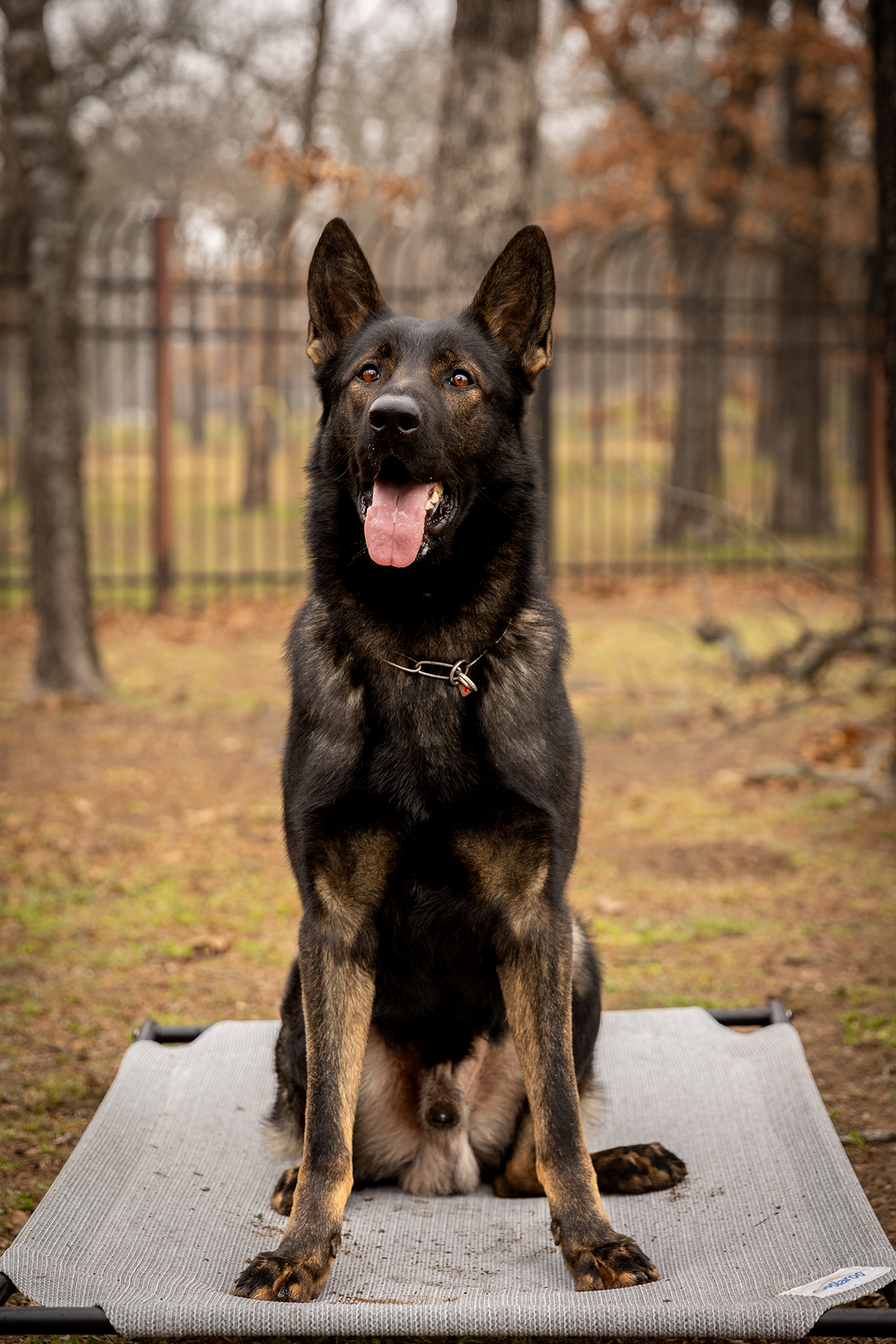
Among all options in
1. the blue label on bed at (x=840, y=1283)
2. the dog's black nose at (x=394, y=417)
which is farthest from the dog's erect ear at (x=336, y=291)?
the blue label on bed at (x=840, y=1283)

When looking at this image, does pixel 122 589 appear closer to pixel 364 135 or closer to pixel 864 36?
pixel 864 36

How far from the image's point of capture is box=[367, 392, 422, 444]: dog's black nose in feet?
7.72

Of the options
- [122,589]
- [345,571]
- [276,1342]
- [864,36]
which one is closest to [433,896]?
[345,571]

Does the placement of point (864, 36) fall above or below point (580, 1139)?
above

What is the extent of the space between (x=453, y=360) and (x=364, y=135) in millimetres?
21782

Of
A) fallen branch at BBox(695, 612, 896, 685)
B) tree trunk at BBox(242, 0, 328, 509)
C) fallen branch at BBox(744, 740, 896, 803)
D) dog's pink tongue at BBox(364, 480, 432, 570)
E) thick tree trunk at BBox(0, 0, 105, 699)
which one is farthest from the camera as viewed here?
tree trunk at BBox(242, 0, 328, 509)

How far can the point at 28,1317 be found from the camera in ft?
6.84

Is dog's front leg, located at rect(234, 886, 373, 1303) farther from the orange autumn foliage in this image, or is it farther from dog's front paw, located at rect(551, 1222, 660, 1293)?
the orange autumn foliage

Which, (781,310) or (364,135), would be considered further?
(364,135)

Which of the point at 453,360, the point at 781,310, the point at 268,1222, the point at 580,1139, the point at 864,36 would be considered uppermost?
the point at 864,36

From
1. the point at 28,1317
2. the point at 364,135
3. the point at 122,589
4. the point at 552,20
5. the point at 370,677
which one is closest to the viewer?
the point at 28,1317

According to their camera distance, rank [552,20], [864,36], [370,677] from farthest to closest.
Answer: [552,20] → [864,36] → [370,677]

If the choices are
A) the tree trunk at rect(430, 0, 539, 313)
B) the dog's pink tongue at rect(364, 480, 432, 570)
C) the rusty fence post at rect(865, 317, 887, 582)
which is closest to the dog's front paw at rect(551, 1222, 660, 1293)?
the dog's pink tongue at rect(364, 480, 432, 570)

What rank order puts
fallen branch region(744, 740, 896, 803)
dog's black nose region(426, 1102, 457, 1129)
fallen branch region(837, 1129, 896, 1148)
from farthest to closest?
fallen branch region(744, 740, 896, 803), fallen branch region(837, 1129, 896, 1148), dog's black nose region(426, 1102, 457, 1129)
